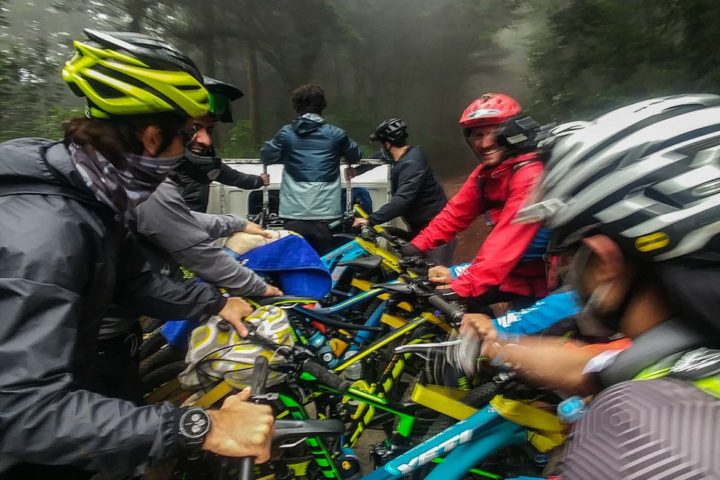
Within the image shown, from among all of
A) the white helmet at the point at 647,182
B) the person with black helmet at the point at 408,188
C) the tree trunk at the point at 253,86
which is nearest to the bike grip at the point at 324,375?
the white helmet at the point at 647,182

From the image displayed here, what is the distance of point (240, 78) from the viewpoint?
44.4 feet

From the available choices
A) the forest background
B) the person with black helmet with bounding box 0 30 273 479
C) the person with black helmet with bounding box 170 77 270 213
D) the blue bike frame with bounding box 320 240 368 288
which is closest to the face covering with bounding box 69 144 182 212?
the person with black helmet with bounding box 0 30 273 479

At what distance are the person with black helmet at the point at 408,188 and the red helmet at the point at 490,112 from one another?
1.98 metres

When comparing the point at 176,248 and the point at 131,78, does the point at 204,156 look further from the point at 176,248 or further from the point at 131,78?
the point at 131,78

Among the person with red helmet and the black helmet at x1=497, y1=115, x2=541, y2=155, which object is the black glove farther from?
the black helmet at x1=497, y1=115, x2=541, y2=155

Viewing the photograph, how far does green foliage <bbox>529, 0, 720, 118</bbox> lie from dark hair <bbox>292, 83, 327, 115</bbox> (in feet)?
15.8

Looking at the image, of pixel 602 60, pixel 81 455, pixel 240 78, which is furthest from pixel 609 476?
pixel 240 78

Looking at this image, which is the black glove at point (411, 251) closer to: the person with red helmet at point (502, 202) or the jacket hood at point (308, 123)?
the person with red helmet at point (502, 202)

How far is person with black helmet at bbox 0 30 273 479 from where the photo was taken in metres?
1.22

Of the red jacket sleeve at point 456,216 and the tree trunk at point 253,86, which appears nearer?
the red jacket sleeve at point 456,216

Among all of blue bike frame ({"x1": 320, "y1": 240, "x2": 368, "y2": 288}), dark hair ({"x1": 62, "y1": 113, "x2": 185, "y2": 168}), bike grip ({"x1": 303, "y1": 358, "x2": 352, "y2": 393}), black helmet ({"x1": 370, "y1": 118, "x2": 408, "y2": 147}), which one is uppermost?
dark hair ({"x1": 62, "y1": 113, "x2": 185, "y2": 168})

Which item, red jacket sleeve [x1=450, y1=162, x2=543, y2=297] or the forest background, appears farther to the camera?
the forest background

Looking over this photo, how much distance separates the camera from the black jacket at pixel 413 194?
17.1 ft

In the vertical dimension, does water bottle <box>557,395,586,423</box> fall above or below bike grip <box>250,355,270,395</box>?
above
